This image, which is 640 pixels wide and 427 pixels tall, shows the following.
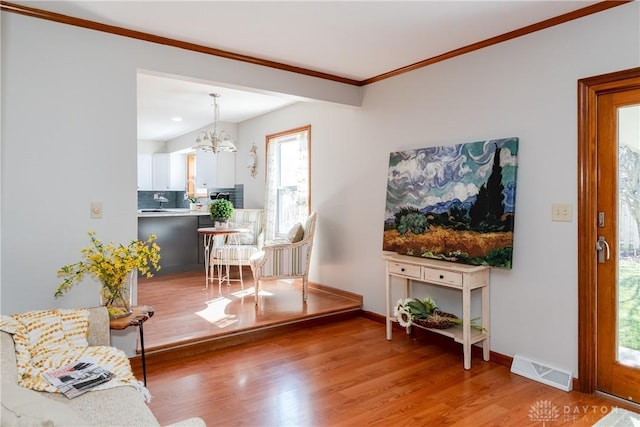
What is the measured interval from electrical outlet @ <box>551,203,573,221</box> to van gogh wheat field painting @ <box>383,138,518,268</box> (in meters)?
0.27

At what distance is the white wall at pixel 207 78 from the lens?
107 inches

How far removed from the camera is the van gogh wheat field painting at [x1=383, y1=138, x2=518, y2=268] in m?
3.17

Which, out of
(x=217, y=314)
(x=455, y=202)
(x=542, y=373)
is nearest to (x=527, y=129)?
(x=455, y=202)

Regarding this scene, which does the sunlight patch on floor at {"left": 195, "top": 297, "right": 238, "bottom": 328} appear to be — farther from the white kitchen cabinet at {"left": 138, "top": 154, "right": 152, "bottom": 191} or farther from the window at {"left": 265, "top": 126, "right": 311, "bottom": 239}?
the white kitchen cabinet at {"left": 138, "top": 154, "right": 152, "bottom": 191}

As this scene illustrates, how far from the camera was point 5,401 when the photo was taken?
3.61 ft

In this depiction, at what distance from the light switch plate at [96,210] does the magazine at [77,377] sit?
129 cm

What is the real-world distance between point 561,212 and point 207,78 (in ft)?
9.63

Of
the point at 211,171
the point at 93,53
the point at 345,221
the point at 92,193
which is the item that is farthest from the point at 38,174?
the point at 211,171

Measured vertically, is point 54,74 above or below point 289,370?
above

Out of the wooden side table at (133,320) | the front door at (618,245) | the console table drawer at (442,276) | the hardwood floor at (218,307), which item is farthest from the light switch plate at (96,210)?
the front door at (618,245)

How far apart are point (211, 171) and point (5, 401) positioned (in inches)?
250

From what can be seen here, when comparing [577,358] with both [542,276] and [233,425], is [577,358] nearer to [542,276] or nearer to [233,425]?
[542,276]

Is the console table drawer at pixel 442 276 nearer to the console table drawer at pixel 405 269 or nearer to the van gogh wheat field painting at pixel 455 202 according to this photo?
the console table drawer at pixel 405 269

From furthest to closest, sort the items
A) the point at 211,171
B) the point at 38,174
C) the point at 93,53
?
the point at 211,171
the point at 93,53
the point at 38,174
